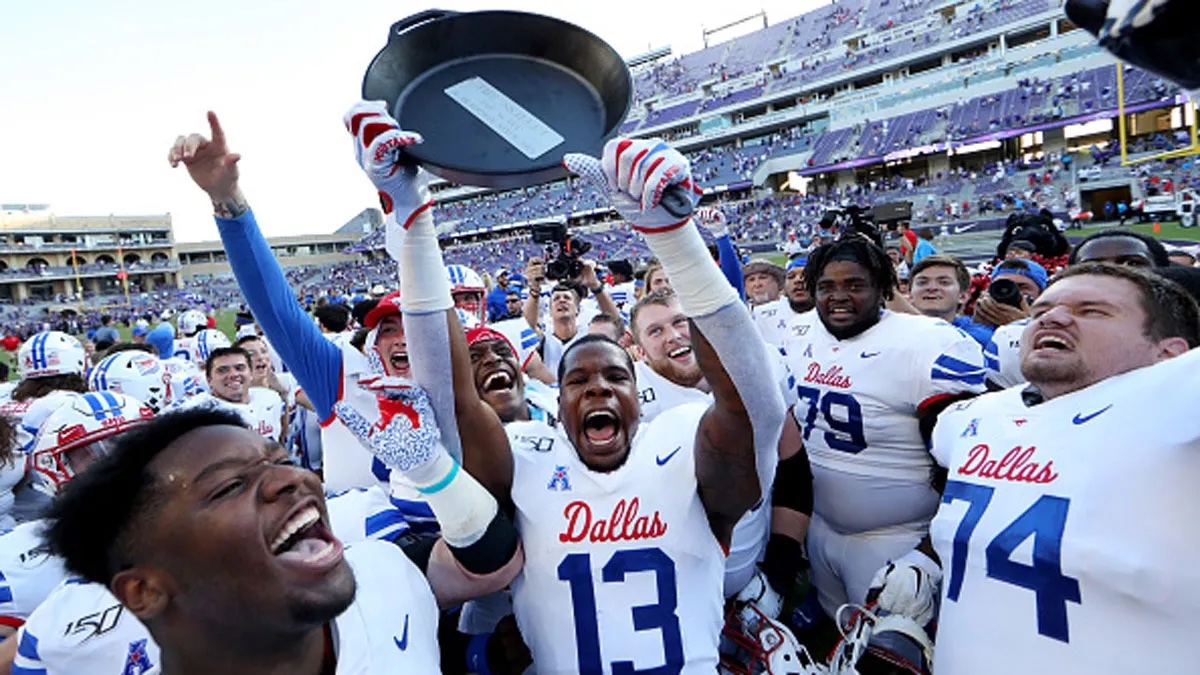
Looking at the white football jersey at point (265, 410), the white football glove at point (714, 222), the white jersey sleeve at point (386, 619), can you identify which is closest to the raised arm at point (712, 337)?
the white jersey sleeve at point (386, 619)

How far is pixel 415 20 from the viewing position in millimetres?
1742

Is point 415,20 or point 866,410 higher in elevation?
point 415,20

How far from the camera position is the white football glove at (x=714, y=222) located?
3943 mm

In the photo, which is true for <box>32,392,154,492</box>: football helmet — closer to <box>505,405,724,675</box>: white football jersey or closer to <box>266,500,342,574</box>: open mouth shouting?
<box>266,500,342,574</box>: open mouth shouting

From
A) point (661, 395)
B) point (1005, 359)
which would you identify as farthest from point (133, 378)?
point (1005, 359)

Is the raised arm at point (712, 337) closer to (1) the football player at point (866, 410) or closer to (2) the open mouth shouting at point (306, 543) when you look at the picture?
(2) the open mouth shouting at point (306, 543)

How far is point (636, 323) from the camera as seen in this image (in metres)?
3.58

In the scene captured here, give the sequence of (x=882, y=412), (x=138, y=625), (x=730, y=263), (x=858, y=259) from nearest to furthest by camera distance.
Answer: (x=138, y=625)
(x=882, y=412)
(x=858, y=259)
(x=730, y=263)

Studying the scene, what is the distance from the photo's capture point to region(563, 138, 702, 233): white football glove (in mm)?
1419

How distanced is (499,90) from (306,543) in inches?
48.1

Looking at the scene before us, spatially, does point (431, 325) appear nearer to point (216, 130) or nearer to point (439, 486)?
point (439, 486)

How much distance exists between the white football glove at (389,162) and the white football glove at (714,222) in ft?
7.72

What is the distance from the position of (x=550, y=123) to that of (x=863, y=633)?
1862mm

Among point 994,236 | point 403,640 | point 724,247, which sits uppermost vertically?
point 994,236
